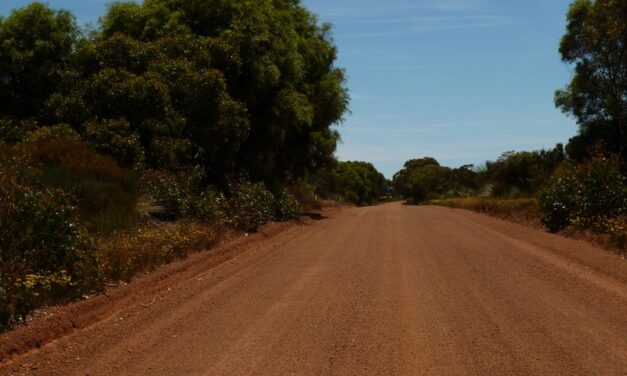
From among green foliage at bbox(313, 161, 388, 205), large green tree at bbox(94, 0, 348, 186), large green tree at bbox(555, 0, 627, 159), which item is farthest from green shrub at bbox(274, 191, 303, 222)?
green foliage at bbox(313, 161, 388, 205)

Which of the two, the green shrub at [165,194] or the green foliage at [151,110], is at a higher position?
the green foliage at [151,110]

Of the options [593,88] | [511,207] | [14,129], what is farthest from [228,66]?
[593,88]

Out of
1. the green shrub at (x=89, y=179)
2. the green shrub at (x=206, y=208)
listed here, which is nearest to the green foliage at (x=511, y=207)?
the green shrub at (x=206, y=208)

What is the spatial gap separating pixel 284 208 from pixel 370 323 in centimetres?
2004

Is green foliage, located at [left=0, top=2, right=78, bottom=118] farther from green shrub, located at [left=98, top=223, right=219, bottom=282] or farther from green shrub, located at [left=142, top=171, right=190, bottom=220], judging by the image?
green shrub, located at [left=98, top=223, right=219, bottom=282]

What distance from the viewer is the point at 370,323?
7.88 m

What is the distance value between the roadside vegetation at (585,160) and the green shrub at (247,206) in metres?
10.3

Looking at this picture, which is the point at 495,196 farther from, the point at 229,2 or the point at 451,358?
the point at 451,358

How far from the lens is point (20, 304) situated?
25.4 feet

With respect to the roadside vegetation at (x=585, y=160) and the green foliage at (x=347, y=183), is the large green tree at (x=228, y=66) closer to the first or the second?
the roadside vegetation at (x=585, y=160)

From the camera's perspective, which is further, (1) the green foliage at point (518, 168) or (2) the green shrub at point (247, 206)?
(1) the green foliage at point (518, 168)

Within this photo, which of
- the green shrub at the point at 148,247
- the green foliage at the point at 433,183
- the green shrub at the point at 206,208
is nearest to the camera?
the green shrub at the point at 148,247

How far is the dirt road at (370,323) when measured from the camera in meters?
6.29

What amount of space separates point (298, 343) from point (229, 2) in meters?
19.6
